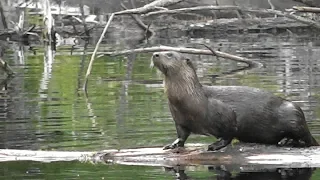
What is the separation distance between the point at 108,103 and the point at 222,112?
5278 millimetres

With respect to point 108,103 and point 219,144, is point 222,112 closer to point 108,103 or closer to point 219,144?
point 219,144

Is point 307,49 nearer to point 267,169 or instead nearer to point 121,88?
point 121,88

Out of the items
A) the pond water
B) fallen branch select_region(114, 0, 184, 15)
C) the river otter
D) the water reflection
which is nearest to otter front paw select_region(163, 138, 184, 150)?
the river otter

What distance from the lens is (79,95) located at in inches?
558

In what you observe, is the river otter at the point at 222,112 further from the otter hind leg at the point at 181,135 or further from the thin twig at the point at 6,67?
the thin twig at the point at 6,67

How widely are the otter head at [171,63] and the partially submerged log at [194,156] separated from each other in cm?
66

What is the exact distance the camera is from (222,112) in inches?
307

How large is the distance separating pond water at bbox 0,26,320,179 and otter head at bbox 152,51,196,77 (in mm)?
863

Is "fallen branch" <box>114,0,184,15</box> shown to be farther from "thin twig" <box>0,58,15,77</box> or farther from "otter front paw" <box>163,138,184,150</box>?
"otter front paw" <box>163,138,184,150</box>

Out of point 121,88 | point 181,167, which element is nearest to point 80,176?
point 181,167

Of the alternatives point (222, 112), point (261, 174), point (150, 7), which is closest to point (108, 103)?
point (150, 7)

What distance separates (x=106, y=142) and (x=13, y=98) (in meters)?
5.61

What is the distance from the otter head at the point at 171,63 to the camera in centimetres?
779

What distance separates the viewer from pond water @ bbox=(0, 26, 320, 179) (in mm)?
7590
